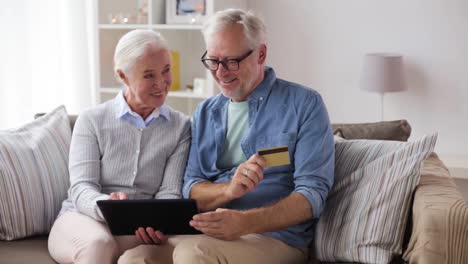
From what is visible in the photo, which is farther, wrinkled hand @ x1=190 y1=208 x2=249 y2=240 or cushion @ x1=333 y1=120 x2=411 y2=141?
cushion @ x1=333 y1=120 x2=411 y2=141

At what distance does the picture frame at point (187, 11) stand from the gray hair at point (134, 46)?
5.11 feet

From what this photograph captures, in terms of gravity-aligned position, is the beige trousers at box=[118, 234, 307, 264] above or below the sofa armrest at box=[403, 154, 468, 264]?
below

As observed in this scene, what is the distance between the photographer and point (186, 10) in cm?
421

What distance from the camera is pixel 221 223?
229cm

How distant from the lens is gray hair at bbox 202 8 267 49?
98.3 inches

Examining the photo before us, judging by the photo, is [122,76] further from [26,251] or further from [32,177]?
[26,251]

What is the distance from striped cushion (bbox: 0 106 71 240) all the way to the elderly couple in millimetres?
86

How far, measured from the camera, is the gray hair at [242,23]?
2.50 meters

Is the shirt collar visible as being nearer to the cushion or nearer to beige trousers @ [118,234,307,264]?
beige trousers @ [118,234,307,264]

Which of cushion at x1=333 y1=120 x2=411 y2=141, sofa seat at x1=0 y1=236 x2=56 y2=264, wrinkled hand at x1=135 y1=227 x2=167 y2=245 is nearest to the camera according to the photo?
wrinkled hand at x1=135 y1=227 x2=167 y2=245

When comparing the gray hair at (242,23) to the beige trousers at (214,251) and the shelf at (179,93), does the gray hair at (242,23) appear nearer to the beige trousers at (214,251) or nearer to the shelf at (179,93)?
the beige trousers at (214,251)

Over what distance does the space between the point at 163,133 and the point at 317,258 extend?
2.18 feet

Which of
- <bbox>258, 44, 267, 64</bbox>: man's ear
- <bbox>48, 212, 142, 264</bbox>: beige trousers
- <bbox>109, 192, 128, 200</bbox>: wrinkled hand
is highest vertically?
<bbox>258, 44, 267, 64</bbox>: man's ear

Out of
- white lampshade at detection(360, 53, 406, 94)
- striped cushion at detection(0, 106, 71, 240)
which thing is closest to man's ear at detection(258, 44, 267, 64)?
striped cushion at detection(0, 106, 71, 240)
